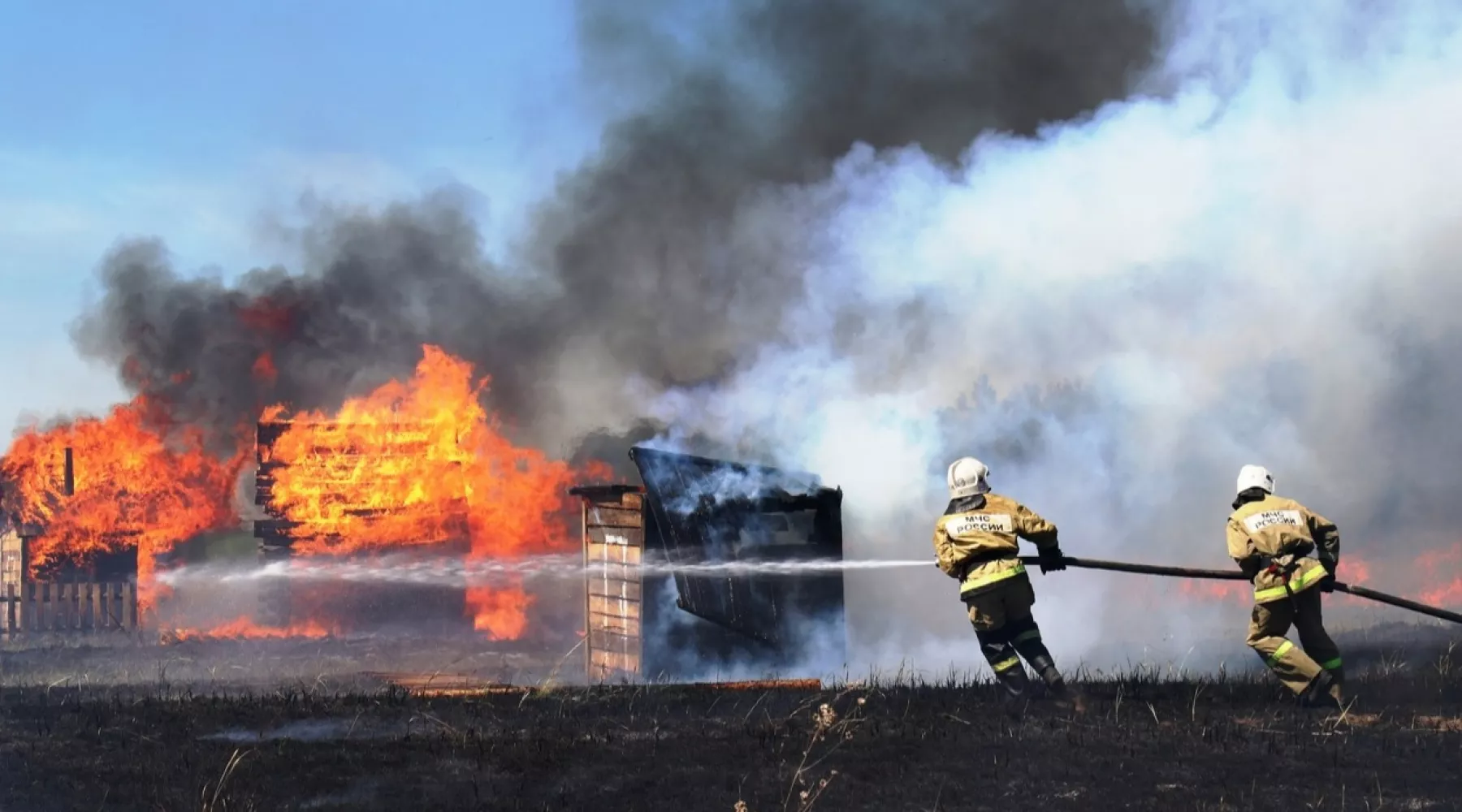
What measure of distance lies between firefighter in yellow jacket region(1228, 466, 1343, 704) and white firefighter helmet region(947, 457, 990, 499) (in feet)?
6.16

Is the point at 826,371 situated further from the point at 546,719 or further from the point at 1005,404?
the point at 546,719

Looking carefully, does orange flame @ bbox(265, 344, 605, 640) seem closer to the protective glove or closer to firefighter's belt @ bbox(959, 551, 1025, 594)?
firefighter's belt @ bbox(959, 551, 1025, 594)

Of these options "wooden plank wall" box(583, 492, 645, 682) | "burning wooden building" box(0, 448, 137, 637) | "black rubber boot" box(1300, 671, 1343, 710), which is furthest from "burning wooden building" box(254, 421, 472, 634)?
"black rubber boot" box(1300, 671, 1343, 710)

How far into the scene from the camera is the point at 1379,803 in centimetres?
663

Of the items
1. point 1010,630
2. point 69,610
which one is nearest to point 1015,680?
point 1010,630

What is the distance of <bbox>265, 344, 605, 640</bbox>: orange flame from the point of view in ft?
88.6

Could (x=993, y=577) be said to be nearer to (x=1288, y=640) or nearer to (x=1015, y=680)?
(x=1015, y=680)

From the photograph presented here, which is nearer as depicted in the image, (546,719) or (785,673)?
(546,719)

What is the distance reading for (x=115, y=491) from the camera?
96.8 feet

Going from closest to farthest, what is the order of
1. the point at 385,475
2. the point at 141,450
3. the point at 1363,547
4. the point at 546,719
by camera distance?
the point at 546,719, the point at 1363,547, the point at 385,475, the point at 141,450

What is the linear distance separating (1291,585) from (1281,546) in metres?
0.29

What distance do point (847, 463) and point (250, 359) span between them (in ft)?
66.4

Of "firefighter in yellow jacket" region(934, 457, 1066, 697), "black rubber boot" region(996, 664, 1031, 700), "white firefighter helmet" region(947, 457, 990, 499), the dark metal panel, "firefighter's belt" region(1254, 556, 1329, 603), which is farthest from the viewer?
the dark metal panel

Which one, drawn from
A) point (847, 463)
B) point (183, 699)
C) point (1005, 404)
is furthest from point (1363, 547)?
point (183, 699)
